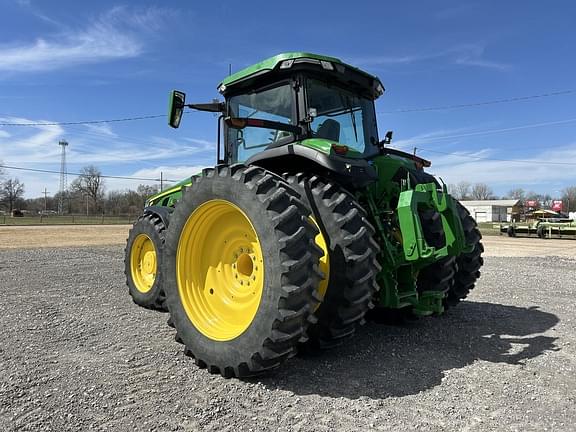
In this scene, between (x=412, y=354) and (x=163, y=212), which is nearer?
(x=412, y=354)

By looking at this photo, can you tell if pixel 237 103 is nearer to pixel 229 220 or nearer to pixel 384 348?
pixel 229 220

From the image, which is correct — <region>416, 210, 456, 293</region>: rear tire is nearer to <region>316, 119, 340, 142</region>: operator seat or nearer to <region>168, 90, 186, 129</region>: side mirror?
<region>316, 119, 340, 142</region>: operator seat

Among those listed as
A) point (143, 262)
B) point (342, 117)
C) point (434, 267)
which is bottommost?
point (143, 262)

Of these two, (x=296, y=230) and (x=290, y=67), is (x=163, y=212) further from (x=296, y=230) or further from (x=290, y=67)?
(x=296, y=230)

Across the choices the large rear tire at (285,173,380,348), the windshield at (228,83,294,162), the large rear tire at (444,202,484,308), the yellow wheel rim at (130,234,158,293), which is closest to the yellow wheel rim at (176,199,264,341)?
the large rear tire at (285,173,380,348)

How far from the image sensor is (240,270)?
3.73 metres

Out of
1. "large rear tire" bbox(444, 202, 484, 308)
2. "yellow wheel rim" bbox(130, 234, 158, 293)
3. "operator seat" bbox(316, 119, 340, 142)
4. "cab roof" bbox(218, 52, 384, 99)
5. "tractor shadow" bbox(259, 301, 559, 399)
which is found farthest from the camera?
"yellow wheel rim" bbox(130, 234, 158, 293)

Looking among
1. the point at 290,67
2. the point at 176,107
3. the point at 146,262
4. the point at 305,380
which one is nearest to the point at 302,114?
the point at 290,67

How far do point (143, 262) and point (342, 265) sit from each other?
4013 millimetres

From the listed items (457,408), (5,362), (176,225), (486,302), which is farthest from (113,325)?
(486,302)

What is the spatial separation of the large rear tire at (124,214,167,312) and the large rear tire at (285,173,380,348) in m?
2.96

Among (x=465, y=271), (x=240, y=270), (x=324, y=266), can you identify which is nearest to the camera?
(x=324, y=266)

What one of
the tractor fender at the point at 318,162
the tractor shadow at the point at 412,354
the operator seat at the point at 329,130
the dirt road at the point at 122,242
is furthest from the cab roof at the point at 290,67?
the dirt road at the point at 122,242

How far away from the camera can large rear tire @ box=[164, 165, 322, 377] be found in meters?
3.02
